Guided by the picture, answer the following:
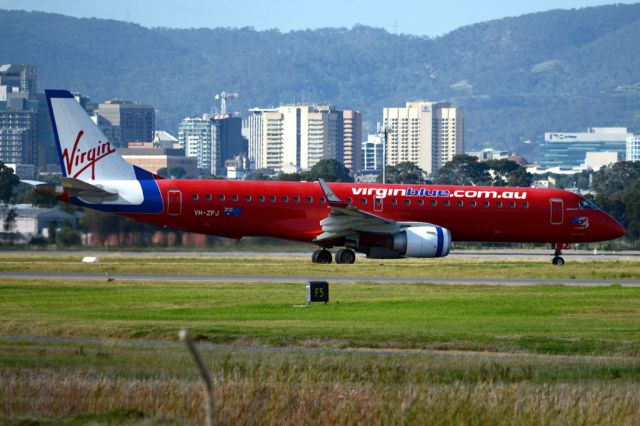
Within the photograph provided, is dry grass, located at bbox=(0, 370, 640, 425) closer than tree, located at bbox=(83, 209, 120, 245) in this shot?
Yes

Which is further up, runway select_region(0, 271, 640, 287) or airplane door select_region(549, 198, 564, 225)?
airplane door select_region(549, 198, 564, 225)

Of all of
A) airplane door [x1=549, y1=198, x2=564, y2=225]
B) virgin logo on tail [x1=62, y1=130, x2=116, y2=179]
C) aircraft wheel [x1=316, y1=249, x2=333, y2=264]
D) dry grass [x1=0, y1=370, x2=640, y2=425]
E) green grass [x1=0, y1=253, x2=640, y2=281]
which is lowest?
dry grass [x1=0, y1=370, x2=640, y2=425]

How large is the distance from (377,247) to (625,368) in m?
26.9

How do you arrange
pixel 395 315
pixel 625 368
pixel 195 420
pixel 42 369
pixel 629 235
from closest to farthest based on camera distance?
1. pixel 195 420
2. pixel 42 369
3. pixel 625 368
4. pixel 395 315
5. pixel 629 235

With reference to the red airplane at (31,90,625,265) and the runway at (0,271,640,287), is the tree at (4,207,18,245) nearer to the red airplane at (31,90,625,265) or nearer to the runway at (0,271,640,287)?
the red airplane at (31,90,625,265)

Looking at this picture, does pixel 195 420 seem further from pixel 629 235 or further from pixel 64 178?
pixel 629 235

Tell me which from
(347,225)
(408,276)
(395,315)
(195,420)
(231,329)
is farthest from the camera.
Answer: (347,225)

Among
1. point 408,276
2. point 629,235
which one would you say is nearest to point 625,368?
point 408,276

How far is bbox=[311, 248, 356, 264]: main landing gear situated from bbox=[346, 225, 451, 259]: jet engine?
4.51 feet

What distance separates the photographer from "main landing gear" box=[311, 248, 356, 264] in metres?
50.8

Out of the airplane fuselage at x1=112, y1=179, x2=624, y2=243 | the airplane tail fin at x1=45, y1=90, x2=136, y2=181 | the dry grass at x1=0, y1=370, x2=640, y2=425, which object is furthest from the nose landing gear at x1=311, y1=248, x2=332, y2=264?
the dry grass at x1=0, y1=370, x2=640, y2=425

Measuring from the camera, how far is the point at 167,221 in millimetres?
49719

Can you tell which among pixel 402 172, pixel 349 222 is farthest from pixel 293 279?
pixel 402 172

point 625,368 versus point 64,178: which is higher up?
point 64,178
